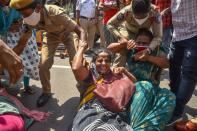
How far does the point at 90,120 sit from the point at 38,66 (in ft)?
4.91

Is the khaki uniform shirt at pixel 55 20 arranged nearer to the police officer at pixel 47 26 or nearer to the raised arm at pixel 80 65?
the police officer at pixel 47 26

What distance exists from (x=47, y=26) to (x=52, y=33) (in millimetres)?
231

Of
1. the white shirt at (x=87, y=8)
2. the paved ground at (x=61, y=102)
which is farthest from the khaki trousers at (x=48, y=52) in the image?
the white shirt at (x=87, y=8)

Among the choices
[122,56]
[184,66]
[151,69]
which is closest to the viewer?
[184,66]

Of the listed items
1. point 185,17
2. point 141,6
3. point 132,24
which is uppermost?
point 141,6

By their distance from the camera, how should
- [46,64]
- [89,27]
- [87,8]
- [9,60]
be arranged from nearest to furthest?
[9,60]
[46,64]
[87,8]
[89,27]

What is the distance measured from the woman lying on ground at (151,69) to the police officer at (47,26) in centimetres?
63

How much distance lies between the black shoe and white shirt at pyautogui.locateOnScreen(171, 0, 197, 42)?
188 centimetres

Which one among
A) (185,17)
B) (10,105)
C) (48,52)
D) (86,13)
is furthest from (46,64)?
(86,13)

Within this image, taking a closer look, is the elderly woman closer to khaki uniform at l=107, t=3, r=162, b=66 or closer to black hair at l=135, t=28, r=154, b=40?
khaki uniform at l=107, t=3, r=162, b=66

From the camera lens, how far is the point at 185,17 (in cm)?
391

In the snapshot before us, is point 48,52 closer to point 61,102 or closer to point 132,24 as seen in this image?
point 61,102

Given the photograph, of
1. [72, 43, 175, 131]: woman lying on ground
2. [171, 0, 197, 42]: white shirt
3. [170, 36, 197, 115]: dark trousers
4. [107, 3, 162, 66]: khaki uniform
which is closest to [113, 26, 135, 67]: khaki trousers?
[107, 3, 162, 66]: khaki uniform

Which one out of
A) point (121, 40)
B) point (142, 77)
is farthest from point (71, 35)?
point (142, 77)
